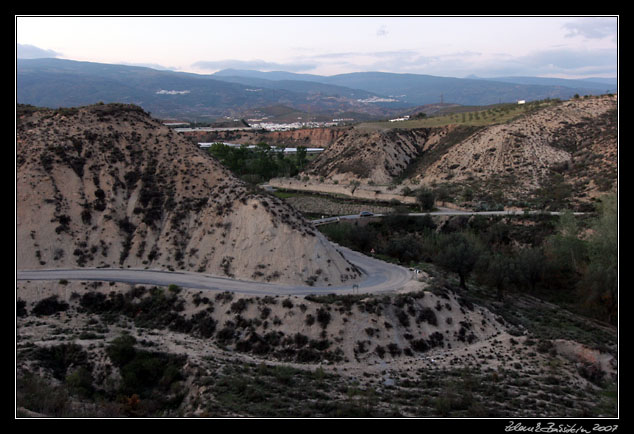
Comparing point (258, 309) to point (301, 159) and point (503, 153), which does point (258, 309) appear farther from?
point (301, 159)

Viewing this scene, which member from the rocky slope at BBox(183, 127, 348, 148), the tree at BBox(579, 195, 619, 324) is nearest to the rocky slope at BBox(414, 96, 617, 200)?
the tree at BBox(579, 195, 619, 324)

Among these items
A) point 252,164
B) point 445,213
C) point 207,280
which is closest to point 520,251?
point 445,213

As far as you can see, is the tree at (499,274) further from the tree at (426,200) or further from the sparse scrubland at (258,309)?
the tree at (426,200)

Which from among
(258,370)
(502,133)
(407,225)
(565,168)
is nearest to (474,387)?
(258,370)

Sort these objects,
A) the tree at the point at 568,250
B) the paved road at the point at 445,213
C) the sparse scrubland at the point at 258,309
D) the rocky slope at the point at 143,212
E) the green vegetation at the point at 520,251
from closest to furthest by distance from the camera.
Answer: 1. the sparse scrubland at the point at 258,309
2. the rocky slope at the point at 143,212
3. the green vegetation at the point at 520,251
4. the tree at the point at 568,250
5. the paved road at the point at 445,213

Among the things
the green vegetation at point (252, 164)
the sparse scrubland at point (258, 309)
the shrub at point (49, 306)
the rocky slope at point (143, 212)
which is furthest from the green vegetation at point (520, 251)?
the green vegetation at point (252, 164)
